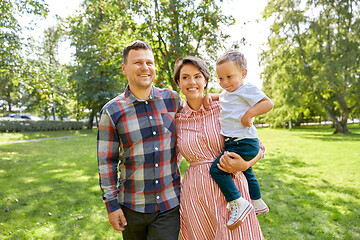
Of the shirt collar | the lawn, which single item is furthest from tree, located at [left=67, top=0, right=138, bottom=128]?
the shirt collar

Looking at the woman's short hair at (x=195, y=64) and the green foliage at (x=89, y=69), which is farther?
the green foliage at (x=89, y=69)

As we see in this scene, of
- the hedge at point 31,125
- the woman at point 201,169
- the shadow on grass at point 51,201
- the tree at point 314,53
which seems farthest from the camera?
the hedge at point 31,125

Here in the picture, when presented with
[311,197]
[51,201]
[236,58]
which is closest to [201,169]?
[236,58]

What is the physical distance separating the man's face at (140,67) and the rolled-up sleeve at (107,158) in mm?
400

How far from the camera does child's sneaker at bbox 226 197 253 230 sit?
1989 millimetres

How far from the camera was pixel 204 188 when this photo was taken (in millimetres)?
2191

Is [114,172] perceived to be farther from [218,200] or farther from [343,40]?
[343,40]

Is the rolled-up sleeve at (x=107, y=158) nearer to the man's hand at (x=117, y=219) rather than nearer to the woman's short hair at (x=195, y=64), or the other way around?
the man's hand at (x=117, y=219)

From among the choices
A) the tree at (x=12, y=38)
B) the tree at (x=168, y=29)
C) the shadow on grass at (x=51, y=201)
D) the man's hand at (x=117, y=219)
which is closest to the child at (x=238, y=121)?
the man's hand at (x=117, y=219)

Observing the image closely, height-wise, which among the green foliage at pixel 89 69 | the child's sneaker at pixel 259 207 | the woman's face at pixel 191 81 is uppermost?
the green foliage at pixel 89 69

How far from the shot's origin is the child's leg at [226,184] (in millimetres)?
2053

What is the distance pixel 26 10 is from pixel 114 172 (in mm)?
9996

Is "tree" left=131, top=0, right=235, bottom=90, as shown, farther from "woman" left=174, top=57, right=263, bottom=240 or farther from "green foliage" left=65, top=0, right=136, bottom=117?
"green foliage" left=65, top=0, right=136, bottom=117

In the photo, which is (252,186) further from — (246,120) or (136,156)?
(136,156)
